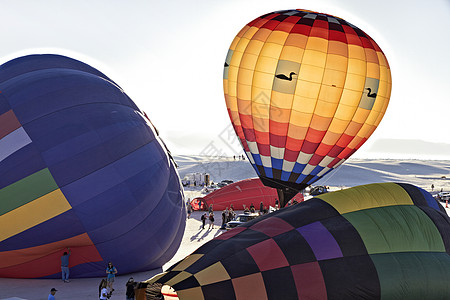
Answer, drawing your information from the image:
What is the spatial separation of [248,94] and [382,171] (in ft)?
221

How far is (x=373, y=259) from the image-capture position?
18.2ft

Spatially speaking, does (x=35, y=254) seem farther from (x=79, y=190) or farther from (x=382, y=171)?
(x=382, y=171)

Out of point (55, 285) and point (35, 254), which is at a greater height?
point (35, 254)

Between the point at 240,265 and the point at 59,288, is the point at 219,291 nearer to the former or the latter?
the point at 240,265

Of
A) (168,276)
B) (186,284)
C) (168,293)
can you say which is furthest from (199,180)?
(186,284)

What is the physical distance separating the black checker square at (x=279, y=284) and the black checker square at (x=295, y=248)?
7.3 inches

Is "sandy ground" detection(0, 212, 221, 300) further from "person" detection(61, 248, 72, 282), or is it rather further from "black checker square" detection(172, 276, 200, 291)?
"black checker square" detection(172, 276, 200, 291)

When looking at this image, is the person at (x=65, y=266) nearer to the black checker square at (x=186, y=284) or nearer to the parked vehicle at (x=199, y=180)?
the black checker square at (x=186, y=284)

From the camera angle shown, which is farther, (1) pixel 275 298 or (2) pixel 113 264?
(2) pixel 113 264

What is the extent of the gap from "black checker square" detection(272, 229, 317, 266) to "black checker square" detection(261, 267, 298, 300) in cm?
19

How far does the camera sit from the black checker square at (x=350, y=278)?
17.0 ft

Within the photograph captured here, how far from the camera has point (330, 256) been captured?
5367 millimetres

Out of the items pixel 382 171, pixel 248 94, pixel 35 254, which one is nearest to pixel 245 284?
pixel 35 254

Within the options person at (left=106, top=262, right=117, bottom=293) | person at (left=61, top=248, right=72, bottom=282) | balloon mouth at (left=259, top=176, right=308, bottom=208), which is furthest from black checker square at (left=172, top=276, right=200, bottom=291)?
balloon mouth at (left=259, top=176, right=308, bottom=208)
